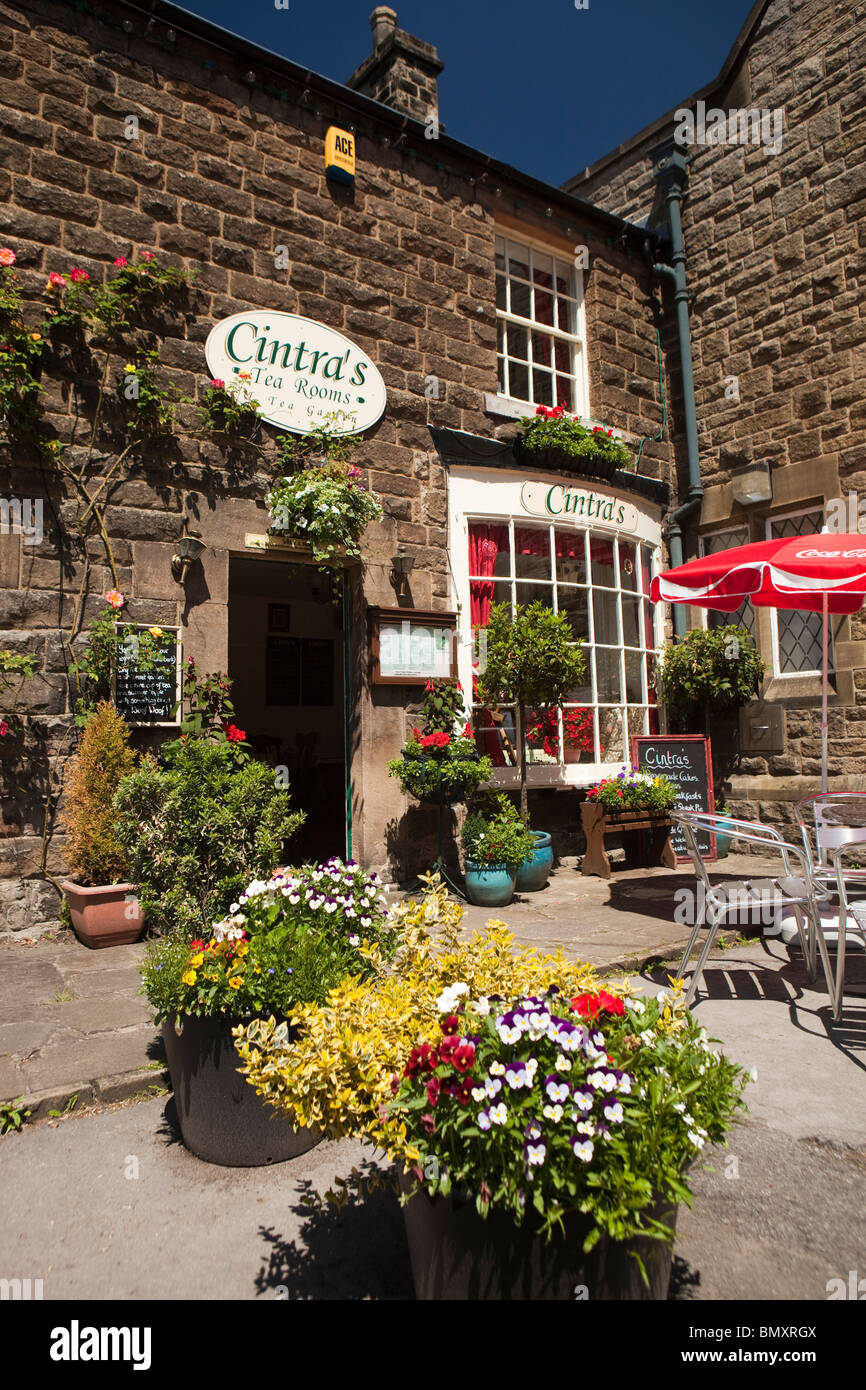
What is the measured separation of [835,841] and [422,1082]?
365cm

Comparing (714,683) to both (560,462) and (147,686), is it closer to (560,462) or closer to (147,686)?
(560,462)

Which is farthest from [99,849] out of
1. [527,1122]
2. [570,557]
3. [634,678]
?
[634,678]

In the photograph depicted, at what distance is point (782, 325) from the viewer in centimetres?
882

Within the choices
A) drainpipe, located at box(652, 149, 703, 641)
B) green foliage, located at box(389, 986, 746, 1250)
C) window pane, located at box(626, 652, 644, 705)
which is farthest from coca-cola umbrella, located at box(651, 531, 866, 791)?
green foliage, located at box(389, 986, 746, 1250)

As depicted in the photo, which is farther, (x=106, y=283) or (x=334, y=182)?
(x=334, y=182)

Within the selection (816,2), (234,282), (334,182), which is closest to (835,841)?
(234,282)

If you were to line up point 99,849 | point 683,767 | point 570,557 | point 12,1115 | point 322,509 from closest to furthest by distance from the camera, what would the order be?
point 12,1115, point 99,849, point 322,509, point 683,767, point 570,557

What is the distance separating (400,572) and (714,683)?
367 centimetres

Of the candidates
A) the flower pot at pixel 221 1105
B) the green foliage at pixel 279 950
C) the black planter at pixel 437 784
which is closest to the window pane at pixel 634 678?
the black planter at pixel 437 784

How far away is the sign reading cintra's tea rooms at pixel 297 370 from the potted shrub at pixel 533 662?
2.19 meters

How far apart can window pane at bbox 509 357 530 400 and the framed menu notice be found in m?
2.89

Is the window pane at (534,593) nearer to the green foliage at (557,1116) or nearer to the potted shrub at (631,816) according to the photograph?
the potted shrub at (631,816)
